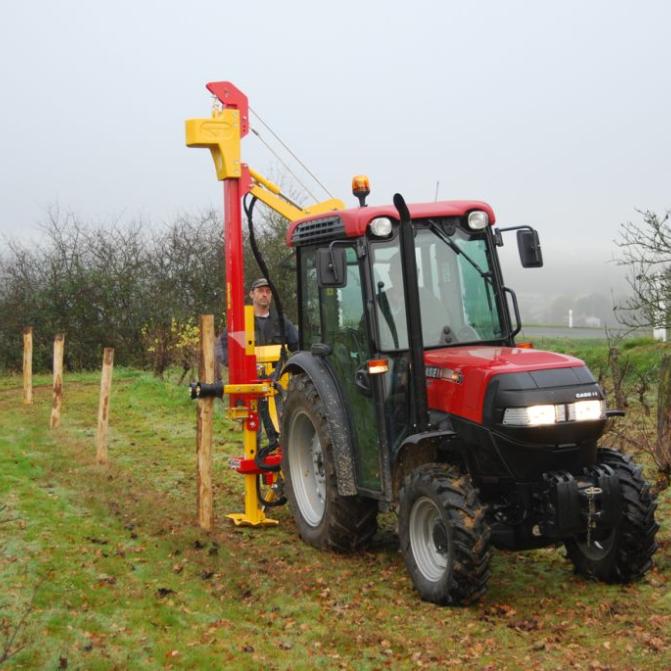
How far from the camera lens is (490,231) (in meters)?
7.07

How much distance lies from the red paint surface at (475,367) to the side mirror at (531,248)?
0.66 meters

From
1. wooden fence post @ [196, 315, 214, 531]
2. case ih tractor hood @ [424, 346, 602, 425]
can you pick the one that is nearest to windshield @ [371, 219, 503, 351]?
case ih tractor hood @ [424, 346, 602, 425]

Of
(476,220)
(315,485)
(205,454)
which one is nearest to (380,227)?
(476,220)

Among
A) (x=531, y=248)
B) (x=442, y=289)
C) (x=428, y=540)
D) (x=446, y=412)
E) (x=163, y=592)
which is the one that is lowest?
(x=163, y=592)

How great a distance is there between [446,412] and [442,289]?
0.95 meters

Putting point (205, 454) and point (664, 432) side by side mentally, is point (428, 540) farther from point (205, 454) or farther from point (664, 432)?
point (664, 432)

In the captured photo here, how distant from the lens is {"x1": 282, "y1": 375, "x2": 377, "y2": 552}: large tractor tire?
734 cm

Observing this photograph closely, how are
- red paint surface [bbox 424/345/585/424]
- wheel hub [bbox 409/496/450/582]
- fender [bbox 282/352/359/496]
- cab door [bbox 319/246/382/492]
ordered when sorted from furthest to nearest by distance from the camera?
fender [bbox 282/352/359/496]
cab door [bbox 319/246/382/492]
wheel hub [bbox 409/496/450/582]
red paint surface [bbox 424/345/585/424]

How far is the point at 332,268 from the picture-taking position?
6367 mm

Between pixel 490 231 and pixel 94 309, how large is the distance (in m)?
19.9

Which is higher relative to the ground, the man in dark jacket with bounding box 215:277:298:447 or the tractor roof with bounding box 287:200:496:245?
the tractor roof with bounding box 287:200:496:245

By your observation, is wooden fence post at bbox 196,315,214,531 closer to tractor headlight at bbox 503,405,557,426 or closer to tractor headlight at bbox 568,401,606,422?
tractor headlight at bbox 503,405,557,426

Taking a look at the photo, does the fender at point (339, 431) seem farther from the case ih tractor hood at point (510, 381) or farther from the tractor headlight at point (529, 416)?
the tractor headlight at point (529, 416)

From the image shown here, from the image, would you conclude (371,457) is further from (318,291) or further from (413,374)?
(318,291)
